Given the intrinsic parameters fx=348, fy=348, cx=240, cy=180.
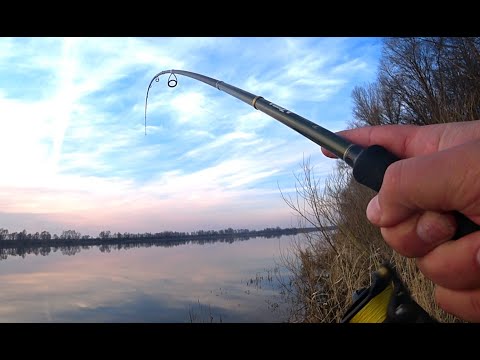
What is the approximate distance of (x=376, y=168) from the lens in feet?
2.82

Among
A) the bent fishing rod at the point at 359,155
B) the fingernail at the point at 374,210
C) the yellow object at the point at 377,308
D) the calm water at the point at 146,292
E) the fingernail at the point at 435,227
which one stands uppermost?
the bent fishing rod at the point at 359,155

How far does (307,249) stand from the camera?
201 inches

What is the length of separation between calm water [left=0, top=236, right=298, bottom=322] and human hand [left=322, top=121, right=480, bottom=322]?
13.1ft

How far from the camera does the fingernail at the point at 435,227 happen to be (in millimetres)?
876

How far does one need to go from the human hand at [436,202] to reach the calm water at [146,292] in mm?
3990

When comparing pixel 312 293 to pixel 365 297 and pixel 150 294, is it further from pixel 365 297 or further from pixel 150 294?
pixel 150 294

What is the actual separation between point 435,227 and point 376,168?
227mm

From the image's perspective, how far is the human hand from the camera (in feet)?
2.45

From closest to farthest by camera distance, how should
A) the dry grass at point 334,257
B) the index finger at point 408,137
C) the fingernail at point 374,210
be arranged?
1. the fingernail at point 374,210
2. the index finger at point 408,137
3. the dry grass at point 334,257

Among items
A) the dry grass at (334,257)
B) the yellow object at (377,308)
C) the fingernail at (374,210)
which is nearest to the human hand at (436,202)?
the fingernail at (374,210)

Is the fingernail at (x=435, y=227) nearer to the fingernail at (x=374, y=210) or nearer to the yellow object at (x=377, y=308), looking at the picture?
the fingernail at (x=374, y=210)

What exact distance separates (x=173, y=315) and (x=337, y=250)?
4597mm

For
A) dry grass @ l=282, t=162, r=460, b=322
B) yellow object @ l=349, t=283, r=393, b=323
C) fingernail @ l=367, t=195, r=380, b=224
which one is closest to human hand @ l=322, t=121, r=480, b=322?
fingernail @ l=367, t=195, r=380, b=224
